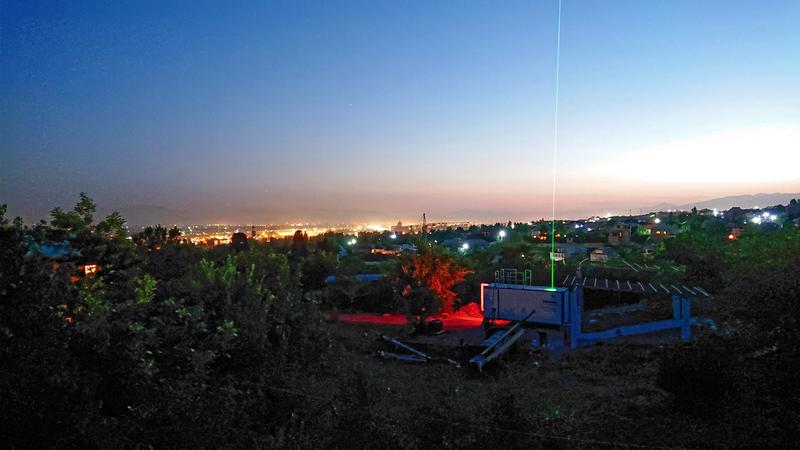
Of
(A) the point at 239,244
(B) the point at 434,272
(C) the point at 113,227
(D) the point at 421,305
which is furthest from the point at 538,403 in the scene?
(A) the point at 239,244

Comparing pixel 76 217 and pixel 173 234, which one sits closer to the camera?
pixel 76 217

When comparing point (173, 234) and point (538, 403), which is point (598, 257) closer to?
point (538, 403)

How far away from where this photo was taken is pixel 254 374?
7.69m

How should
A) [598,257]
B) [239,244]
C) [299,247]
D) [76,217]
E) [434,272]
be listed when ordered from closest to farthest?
1. [76,217]
2. [434,272]
3. [598,257]
4. [239,244]
5. [299,247]

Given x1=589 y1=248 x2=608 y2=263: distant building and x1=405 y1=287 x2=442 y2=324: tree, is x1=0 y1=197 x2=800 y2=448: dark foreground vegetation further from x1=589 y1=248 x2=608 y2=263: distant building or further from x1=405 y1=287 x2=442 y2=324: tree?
x1=589 y1=248 x2=608 y2=263: distant building

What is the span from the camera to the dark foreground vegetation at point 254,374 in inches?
210

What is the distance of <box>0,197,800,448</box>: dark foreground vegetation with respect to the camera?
5.34 metres

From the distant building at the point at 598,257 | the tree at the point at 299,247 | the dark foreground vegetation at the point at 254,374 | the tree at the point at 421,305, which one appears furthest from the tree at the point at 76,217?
the distant building at the point at 598,257

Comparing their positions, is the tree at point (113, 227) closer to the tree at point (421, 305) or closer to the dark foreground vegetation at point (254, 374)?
the dark foreground vegetation at point (254, 374)

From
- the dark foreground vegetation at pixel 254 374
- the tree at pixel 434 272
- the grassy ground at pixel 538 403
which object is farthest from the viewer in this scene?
the tree at pixel 434 272

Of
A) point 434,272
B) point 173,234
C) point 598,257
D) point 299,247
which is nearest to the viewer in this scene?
point 173,234

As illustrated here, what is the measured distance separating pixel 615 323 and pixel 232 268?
1324 centimetres

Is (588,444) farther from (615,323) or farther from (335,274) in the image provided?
(335,274)

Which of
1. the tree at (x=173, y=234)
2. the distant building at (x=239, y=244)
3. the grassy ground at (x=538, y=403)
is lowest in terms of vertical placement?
the grassy ground at (x=538, y=403)
